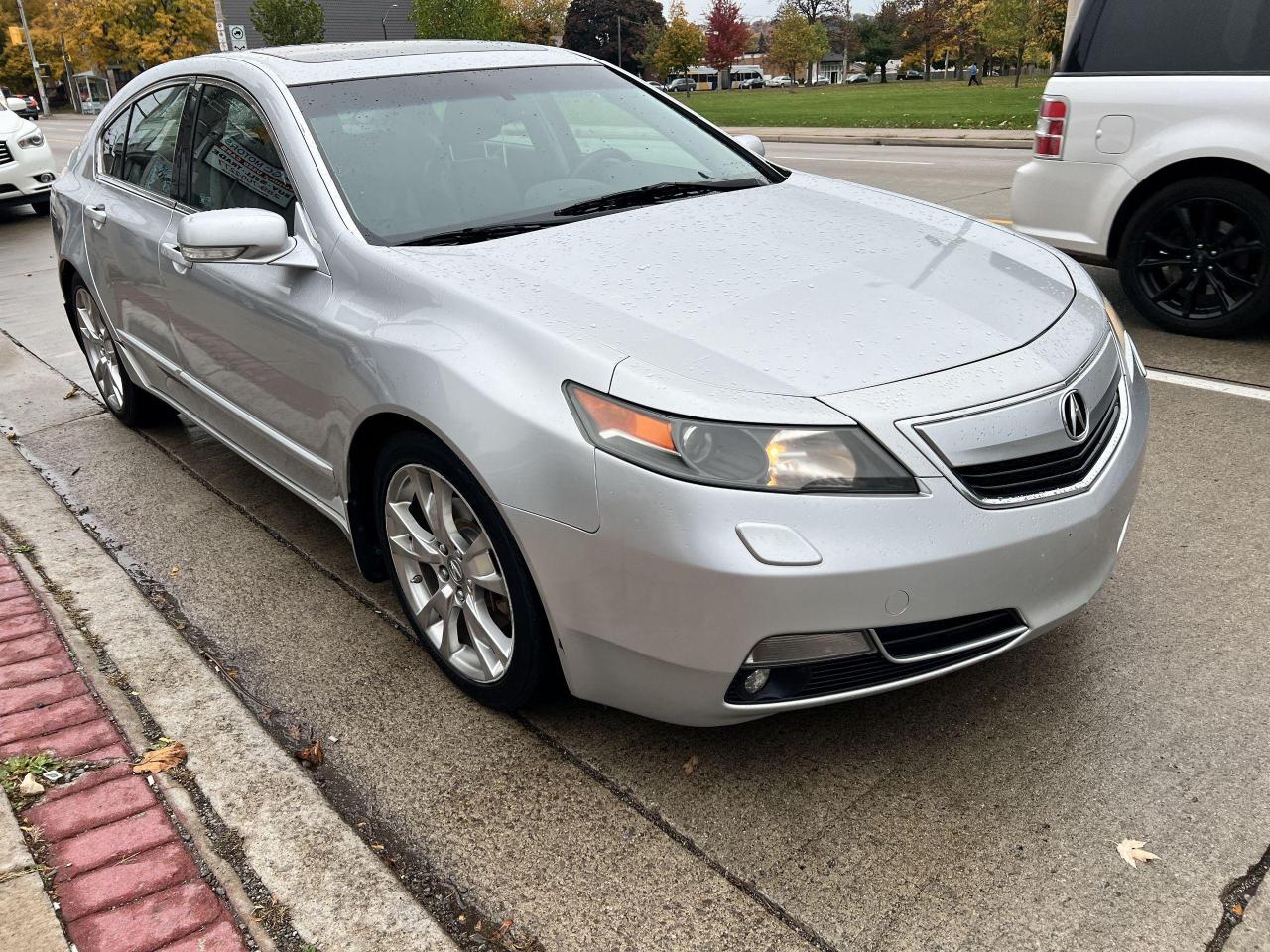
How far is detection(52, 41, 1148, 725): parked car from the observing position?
223 cm

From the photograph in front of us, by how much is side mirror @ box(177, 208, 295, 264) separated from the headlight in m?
1.43

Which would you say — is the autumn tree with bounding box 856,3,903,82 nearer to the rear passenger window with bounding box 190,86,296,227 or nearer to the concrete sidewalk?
the concrete sidewalk

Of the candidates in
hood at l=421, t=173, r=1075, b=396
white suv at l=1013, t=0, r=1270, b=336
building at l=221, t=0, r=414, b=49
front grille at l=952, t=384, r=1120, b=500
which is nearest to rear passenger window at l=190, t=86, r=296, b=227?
hood at l=421, t=173, r=1075, b=396

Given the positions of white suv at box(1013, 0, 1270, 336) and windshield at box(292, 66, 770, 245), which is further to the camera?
white suv at box(1013, 0, 1270, 336)

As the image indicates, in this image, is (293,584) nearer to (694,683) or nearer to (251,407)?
(251,407)

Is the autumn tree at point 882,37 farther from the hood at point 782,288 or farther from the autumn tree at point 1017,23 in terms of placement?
the hood at point 782,288

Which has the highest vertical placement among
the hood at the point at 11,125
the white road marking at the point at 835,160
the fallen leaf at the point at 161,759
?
the hood at the point at 11,125

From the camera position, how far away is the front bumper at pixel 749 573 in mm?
2182

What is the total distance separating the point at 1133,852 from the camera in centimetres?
231

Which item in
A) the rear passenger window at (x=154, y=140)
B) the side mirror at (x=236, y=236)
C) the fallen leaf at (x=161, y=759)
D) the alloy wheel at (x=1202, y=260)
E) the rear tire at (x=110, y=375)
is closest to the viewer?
the fallen leaf at (x=161, y=759)

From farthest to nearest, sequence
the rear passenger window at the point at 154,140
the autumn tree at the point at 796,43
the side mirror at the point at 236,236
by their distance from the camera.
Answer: the autumn tree at the point at 796,43, the rear passenger window at the point at 154,140, the side mirror at the point at 236,236

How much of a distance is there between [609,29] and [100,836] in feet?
297

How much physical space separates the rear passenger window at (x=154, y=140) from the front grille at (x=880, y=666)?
10.1 ft

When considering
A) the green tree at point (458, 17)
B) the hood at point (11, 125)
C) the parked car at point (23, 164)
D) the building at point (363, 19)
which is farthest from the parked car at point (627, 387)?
the building at point (363, 19)
